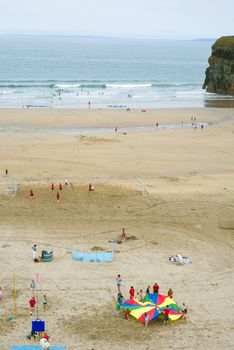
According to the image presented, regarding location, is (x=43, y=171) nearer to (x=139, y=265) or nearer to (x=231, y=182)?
(x=231, y=182)

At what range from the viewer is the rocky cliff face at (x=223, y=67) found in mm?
76312

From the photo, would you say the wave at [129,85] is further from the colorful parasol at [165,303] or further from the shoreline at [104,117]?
the colorful parasol at [165,303]

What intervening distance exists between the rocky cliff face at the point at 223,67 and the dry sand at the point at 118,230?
2985 centimetres

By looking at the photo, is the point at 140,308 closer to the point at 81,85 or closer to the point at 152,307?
the point at 152,307

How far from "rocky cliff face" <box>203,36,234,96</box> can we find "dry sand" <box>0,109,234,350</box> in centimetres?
2985

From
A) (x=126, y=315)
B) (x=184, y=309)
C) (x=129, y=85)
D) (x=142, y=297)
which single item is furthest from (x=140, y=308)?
(x=129, y=85)

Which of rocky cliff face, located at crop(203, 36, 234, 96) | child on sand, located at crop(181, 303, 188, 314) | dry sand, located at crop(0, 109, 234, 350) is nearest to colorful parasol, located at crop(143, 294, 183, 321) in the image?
child on sand, located at crop(181, 303, 188, 314)

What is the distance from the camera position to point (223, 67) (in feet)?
250

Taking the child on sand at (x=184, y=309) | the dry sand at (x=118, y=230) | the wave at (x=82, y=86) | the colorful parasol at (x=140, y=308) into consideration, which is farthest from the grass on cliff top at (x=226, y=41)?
the colorful parasol at (x=140, y=308)

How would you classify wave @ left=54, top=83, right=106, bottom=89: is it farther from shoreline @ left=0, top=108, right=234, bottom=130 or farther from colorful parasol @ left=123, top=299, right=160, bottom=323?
colorful parasol @ left=123, top=299, right=160, bottom=323

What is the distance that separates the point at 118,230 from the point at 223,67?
53.1 meters

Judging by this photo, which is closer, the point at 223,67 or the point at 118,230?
the point at 118,230

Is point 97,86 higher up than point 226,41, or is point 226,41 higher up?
point 226,41

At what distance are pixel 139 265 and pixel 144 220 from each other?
16.3 feet
